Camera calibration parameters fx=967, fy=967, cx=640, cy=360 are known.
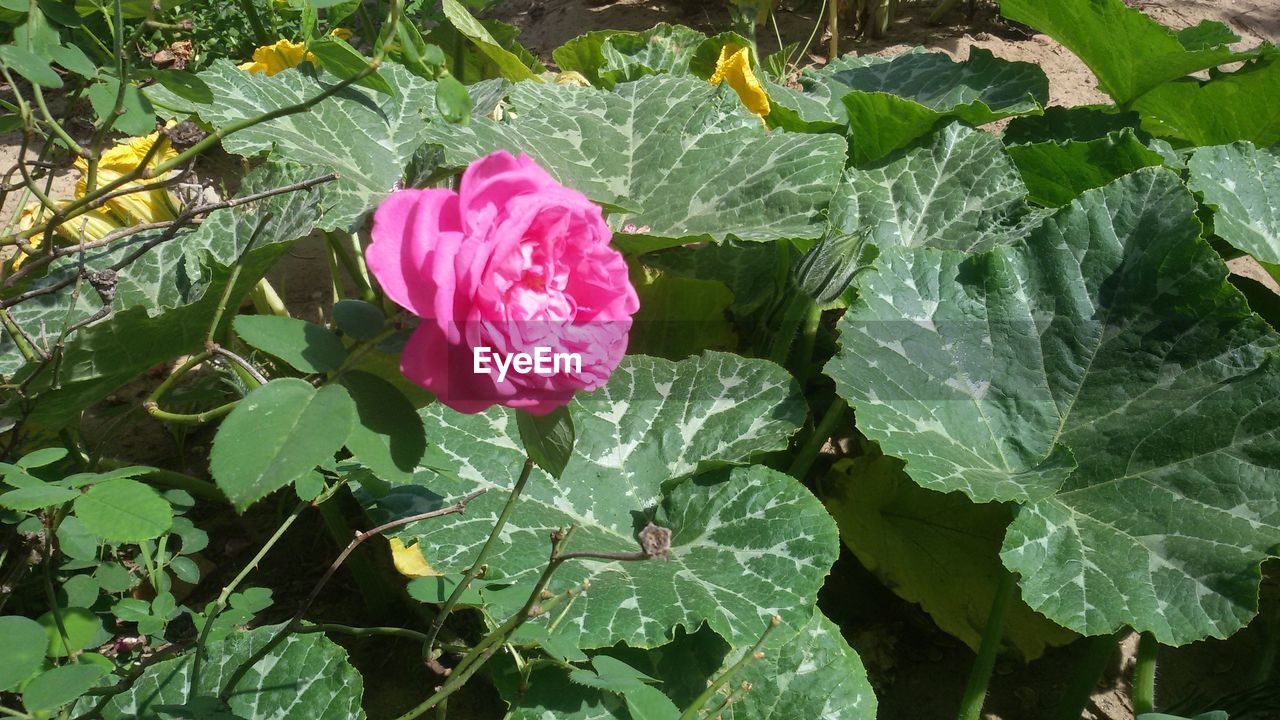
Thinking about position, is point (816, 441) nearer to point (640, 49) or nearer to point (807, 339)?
point (807, 339)

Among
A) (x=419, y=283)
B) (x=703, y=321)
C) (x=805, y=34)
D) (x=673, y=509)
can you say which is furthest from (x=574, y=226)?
(x=805, y=34)

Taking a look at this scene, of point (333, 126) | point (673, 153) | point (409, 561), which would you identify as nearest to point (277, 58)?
point (333, 126)

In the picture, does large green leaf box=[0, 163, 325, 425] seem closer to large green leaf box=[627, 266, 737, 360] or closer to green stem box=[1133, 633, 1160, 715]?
large green leaf box=[627, 266, 737, 360]

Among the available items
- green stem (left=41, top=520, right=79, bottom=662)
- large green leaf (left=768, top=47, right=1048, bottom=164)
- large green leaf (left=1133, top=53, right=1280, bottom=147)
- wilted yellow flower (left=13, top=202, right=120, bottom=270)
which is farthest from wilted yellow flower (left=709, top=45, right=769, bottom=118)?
green stem (left=41, top=520, right=79, bottom=662)

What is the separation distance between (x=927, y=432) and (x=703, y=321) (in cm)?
55

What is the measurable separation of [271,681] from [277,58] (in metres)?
1.41

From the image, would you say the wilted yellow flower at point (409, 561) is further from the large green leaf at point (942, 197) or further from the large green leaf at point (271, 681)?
the large green leaf at point (942, 197)

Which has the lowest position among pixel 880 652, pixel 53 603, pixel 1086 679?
pixel 880 652

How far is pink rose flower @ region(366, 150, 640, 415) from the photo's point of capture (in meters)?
0.64

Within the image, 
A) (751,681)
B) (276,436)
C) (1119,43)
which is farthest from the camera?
(1119,43)

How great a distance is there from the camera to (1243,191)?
67.7 inches

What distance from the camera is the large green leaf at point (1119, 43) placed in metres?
1.85

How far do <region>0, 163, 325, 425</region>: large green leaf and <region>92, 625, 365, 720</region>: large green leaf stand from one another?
0.37 metres

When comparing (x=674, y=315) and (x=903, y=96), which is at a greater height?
(x=903, y=96)
